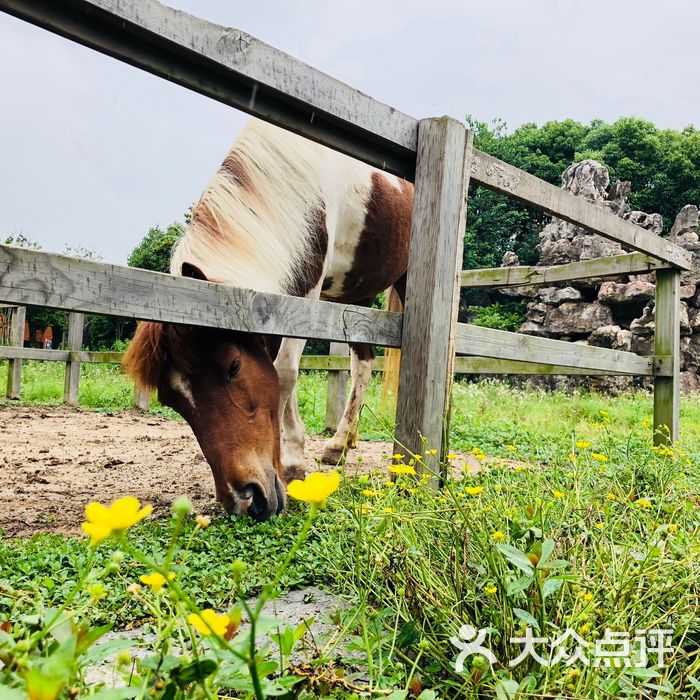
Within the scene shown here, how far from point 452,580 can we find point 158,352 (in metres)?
1.46

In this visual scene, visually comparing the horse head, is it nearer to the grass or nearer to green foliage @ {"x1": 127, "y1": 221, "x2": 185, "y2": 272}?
the grass

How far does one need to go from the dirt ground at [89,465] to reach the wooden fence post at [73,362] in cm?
120

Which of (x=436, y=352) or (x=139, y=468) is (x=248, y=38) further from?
(x=139, y=468)

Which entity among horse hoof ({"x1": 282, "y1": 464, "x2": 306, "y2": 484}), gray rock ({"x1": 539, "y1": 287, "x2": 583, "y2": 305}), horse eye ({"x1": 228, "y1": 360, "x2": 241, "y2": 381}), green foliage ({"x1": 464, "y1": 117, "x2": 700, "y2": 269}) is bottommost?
horse hoof ({"x1": 282, "y1": 464, "x2": 306, "y2": 484})

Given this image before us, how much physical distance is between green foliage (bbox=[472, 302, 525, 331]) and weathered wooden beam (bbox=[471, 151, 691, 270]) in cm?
1699

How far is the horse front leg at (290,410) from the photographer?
3112 millimetres

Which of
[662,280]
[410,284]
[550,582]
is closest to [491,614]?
[550,582]

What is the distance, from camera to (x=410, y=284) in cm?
243

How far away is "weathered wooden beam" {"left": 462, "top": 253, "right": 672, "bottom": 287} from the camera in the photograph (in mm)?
4270

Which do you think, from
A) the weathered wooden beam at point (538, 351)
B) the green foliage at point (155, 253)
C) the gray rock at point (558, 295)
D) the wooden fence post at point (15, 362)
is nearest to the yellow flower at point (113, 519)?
the weathered wooden beam at point (538, 351)

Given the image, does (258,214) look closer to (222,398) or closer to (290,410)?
(222,398)

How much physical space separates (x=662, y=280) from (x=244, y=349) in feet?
11.0

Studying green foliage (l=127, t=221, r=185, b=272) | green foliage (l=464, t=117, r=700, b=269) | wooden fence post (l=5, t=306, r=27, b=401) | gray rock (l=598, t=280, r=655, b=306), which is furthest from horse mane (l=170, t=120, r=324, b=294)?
green foliage (l=464, t=117, r=700, b=269)

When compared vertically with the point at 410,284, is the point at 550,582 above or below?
below
